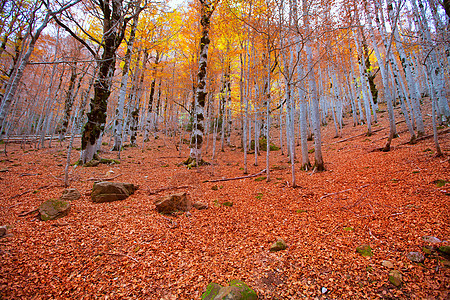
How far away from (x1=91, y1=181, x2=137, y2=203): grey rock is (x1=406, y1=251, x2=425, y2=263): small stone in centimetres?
554

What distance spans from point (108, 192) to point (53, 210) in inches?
45.3

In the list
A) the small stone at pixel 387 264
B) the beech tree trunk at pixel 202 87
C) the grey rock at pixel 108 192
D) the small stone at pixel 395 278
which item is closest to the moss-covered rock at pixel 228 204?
the grey rock at pixel 108 192

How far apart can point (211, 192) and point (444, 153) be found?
23.2ft

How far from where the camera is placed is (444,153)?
5.34 m

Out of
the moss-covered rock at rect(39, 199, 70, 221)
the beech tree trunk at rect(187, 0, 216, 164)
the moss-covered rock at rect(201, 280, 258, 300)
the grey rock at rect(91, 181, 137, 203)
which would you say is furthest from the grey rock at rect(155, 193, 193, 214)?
the beech tree trunk at rect(187, 0, 216, 164)

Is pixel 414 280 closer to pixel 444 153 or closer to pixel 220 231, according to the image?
pixel 220 231

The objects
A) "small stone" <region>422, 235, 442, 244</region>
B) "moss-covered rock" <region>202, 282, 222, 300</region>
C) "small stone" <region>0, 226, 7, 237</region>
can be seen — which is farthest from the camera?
"small stone" <region>0, 226, 7, 237</region>

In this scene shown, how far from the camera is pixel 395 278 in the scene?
1931 millimetres

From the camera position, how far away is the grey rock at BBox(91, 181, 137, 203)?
4438 mm

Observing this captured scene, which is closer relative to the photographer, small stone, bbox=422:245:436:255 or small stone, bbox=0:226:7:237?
small stone, bbox=422:245:436:255

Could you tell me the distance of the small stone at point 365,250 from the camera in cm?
238

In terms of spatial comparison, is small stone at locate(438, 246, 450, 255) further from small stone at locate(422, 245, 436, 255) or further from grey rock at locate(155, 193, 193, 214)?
grey rock at locate(155, 193, 193, 214)

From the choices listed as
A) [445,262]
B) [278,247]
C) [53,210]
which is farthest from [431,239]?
[53,210]

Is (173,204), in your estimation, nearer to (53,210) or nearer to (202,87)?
(53,210)
